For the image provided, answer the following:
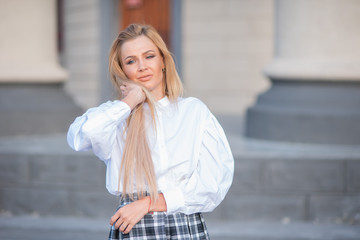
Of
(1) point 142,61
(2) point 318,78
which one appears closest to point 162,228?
(1) point 142,61

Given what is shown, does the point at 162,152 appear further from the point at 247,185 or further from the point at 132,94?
the point at 247,185

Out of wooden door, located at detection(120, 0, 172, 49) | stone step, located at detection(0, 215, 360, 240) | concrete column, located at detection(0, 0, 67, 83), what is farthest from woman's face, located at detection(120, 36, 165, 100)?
wooden door, located at detection(120, 0, 172, 49)

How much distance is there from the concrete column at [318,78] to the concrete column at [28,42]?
8.66 feet

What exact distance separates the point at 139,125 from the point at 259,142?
4.03m

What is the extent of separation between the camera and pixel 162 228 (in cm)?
236

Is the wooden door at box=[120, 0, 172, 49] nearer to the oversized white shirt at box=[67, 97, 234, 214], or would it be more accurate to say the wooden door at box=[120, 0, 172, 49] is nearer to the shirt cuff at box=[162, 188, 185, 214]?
the oversized white shirt at box=[67, 97, 234, 214]

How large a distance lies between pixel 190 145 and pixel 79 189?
335 centimetres

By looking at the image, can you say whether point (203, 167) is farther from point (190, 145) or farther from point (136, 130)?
point (136, 130)

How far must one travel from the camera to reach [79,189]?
557 centimetres

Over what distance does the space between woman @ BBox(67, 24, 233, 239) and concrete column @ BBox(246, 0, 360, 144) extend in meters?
3.77

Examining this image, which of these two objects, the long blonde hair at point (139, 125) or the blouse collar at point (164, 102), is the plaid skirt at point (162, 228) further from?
the blouse collar at point (164, 102)

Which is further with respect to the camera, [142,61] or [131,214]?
[142,61]

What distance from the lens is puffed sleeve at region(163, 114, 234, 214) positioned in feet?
7.69

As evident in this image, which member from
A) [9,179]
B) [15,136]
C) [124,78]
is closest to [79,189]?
[9,179]
